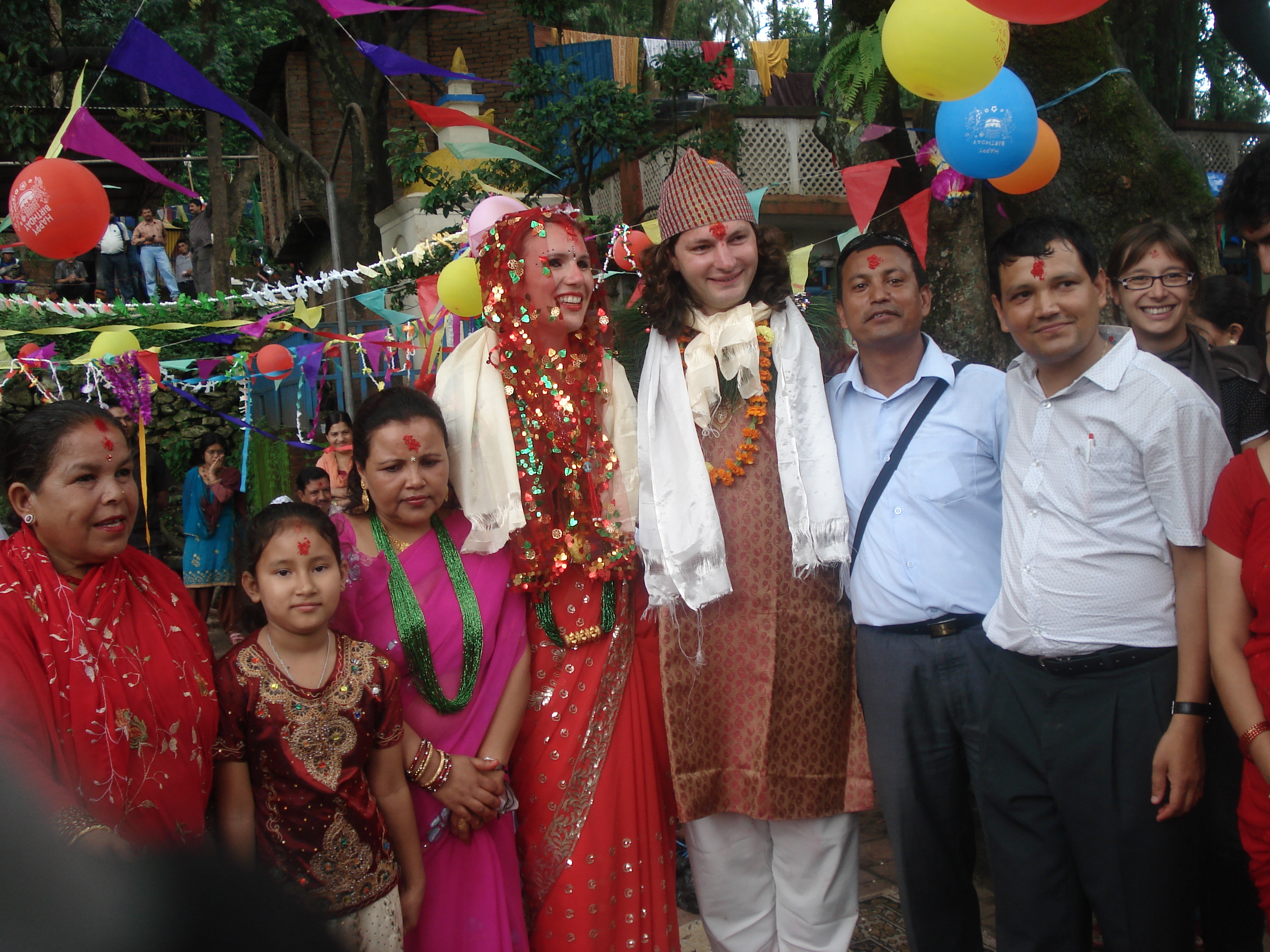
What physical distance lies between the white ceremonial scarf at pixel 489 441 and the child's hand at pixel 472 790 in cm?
52

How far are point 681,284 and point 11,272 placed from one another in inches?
468

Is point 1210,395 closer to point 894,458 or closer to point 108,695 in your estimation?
point 894,458

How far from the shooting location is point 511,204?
3.00 metres

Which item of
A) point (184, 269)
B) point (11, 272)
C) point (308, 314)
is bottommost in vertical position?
point (308, 314)

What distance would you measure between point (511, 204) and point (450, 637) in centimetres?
132

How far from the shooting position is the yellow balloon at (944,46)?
8.21ft

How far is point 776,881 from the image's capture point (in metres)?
2.65

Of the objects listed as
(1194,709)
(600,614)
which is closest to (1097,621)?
(1194,709)

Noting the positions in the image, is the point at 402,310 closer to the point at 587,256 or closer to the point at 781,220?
the point at 587,256

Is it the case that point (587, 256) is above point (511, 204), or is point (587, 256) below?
below

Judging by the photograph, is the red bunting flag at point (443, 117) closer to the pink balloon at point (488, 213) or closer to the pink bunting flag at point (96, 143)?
the pink balloon at point (488, 213)

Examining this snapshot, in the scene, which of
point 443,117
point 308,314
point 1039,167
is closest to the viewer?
point 1039,167

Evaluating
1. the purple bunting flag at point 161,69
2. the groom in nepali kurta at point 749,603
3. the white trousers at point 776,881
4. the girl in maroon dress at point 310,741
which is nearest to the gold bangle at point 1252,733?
the groom in nepali kurta at point 749,603

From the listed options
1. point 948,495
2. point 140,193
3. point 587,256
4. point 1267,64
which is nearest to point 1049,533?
point 948,495
